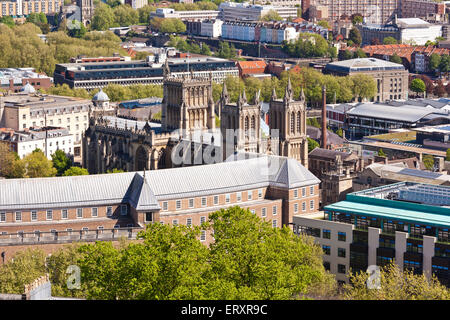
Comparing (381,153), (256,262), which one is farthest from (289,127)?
(256,262)

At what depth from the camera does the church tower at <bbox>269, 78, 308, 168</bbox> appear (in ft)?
451

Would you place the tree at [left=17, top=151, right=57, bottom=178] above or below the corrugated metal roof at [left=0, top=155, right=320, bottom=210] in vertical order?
below

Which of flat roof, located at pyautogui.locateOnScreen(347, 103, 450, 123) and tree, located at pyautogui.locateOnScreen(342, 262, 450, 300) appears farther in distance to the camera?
flat roof, located at pyautogui.locateOnScreen(347, 103, 450, 123)

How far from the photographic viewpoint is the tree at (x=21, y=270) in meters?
83.7

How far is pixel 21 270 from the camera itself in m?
86.9

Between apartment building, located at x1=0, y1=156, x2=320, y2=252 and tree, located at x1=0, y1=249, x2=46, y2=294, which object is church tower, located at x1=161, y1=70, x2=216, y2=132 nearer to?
apartment building, located at x1=0, y1=156, x2=320, y2=252

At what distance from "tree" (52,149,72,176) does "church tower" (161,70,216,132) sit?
14926 millimetres

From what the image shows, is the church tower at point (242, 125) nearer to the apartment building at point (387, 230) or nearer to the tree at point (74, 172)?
the tree at point (74, 172)

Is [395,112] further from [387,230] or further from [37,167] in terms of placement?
[387,230]

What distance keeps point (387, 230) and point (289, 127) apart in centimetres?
4517

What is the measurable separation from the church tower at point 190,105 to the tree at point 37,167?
1505 cm

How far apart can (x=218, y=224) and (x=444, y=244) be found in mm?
19779

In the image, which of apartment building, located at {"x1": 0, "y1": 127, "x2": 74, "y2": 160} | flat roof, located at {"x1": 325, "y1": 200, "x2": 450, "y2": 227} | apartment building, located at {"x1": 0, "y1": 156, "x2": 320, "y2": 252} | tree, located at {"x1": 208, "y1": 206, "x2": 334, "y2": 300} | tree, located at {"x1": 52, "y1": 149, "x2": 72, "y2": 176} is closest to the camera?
tree, located at {"x1": 208, "y1": 206, "x2": 334, "y2": 300}

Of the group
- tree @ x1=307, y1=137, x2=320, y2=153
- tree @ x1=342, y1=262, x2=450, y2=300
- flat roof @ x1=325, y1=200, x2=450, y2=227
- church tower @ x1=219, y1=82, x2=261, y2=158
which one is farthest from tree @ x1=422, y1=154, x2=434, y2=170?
tree @ x1=342, y1=262, x2=450, y2=300
